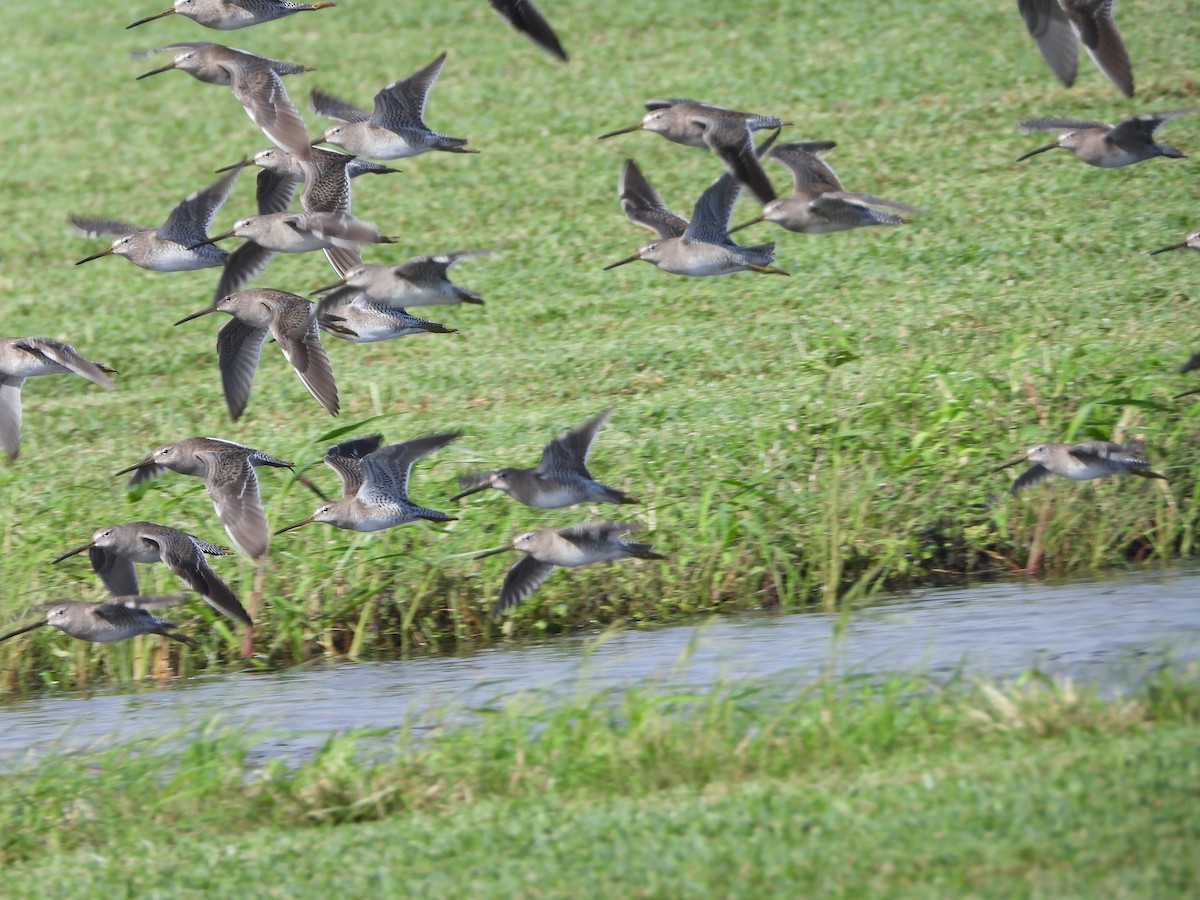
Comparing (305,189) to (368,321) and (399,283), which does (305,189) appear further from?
(399,283)

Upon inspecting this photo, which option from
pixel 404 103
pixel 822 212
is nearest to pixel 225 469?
pixel 404 103

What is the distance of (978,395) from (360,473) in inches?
149

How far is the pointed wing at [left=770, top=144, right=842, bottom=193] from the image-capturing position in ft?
30.5

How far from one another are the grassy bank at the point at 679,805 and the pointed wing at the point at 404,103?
11.9 feet

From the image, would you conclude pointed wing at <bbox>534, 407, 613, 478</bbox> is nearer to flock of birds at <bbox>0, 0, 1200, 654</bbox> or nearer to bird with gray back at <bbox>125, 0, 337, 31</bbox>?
flock of birds at <bbox>0, 0, 1200, 654</bbox>

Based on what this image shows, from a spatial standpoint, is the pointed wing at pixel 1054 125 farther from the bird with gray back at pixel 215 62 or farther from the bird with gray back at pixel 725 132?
the bird with gray back at pixel 215 62

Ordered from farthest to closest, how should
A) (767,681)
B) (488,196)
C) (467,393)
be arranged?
(488,196)
(467,393)
(767,681)

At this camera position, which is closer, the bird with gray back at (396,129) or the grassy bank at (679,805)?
the grassy bank at (679,805)

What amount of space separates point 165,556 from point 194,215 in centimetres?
224

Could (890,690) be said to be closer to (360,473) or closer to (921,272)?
(360,473)

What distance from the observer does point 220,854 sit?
568cm

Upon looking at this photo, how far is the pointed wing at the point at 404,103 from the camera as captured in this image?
29.6ft

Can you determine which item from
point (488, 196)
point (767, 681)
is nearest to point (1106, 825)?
point (767, 681)

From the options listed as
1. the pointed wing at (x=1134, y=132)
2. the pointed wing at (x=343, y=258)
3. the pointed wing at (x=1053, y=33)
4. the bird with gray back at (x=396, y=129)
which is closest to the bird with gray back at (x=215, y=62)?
the bird with gray back at (x=396, y=129)
